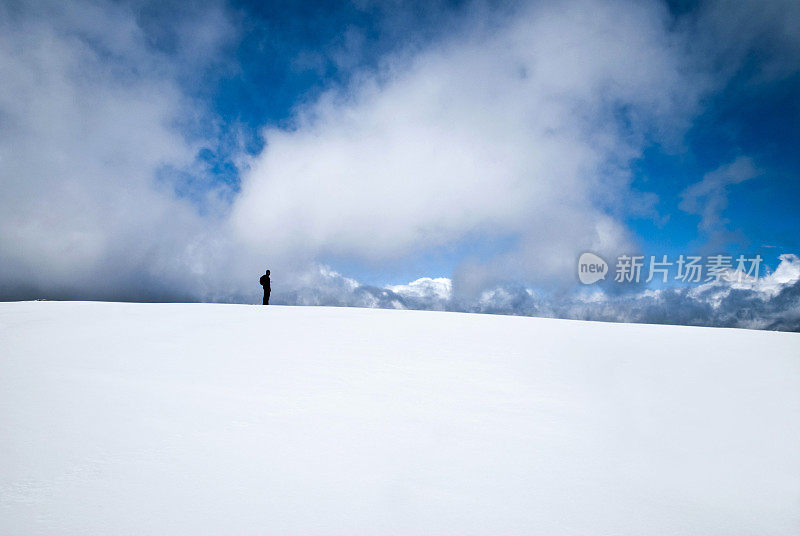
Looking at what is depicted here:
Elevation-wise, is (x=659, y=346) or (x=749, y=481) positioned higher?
(x=659, y=346)

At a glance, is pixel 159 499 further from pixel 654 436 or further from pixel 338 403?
pixel 654 436

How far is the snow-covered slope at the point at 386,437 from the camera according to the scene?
139 inches

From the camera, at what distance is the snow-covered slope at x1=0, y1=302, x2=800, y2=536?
3521 millimetres

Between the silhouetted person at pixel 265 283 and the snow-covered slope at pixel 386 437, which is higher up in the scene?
the silhouetted person at pixel 265 283

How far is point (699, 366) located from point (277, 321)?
10.7 meters

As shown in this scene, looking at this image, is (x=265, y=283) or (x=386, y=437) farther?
(x=265, y=283)

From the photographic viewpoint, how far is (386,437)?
496cm

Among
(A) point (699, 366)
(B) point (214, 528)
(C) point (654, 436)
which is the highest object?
(A) point (699, 366)

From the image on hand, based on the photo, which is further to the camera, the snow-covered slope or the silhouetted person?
the silhouetted person

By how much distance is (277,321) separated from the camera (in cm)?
1188

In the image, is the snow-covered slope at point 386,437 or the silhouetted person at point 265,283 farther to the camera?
the silhouetted person at point 265,283

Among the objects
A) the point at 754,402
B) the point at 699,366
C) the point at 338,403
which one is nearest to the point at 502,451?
the point at 338,403

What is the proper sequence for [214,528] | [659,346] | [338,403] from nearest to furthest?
[214,528]
[338,403]
[659,346]

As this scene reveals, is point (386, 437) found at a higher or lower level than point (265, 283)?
lower
